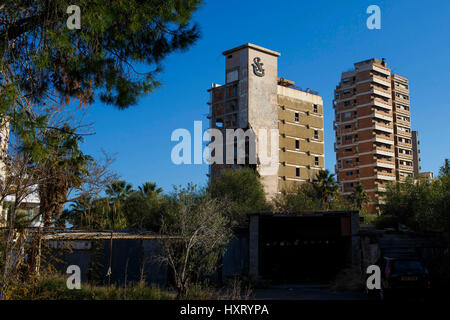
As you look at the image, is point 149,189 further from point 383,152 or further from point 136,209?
point 383,152

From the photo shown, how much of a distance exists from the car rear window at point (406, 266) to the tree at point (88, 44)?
10348 mm

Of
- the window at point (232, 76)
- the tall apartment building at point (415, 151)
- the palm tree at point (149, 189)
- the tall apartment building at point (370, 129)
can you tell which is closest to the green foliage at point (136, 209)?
the palm tree at point (149, 189)

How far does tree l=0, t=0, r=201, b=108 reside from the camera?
371 inches

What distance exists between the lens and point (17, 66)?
987 centimetres

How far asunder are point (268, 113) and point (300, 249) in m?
36.8

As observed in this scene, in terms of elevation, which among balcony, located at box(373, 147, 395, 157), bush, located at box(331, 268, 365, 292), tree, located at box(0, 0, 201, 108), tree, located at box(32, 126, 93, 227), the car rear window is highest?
balcony, located at box(373, 147, 395, 157)

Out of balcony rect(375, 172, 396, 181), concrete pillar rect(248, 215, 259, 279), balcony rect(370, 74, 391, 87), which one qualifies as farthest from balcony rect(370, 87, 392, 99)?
concrete pillar rect(248, 215, 259, 279)

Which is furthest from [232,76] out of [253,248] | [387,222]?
[253,248]

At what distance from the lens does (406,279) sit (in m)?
15.0

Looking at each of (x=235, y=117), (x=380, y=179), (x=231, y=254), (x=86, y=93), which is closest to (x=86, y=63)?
(x=86, y=93)

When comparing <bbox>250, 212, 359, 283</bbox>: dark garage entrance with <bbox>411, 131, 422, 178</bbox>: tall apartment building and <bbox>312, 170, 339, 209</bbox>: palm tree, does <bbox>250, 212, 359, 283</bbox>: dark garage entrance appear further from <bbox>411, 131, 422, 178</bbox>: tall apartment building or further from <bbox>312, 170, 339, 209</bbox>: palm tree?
<bbox>411, 131, 422, 178</bbox>: tall apartment building

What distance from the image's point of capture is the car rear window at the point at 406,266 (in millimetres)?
15109

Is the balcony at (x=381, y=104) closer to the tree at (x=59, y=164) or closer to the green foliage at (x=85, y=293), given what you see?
the tree at (x=59, y=164)
